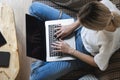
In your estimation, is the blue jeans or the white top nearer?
the white top

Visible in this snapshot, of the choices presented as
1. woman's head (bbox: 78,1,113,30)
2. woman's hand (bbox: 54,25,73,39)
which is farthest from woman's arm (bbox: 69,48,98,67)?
woman's head (bbox: 78,1,113,30)

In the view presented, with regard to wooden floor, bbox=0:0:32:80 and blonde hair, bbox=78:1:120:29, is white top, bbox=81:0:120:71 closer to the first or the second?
blonde hair, bbox=78:1:120:29

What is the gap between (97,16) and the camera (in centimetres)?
121

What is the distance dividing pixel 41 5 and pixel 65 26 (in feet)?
0.78

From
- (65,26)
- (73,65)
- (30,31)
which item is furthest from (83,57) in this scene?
(30,31)

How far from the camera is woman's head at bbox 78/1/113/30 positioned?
1202mm

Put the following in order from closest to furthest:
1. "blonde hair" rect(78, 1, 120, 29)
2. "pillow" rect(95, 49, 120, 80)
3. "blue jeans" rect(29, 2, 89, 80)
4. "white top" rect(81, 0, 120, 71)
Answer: "blonde hair" rect(78, 1, 120, 29) → "white top" rect(81, 0, 120, 71) → "pillow" rect(95, 49, 120, 80) → "blue jeans" rect(29, 2, 89, 80)

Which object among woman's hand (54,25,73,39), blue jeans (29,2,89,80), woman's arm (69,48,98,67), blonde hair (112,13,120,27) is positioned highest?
blonde hair (112,13,120,27)

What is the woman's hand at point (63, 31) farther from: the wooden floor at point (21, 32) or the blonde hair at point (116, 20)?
the wooden floor at point (21, 32)

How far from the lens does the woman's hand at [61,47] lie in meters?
1.51

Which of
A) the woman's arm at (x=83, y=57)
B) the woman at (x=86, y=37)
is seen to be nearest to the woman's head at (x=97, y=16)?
the woman at (x=86, y=37)

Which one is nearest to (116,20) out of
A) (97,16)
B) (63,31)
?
(97,16)

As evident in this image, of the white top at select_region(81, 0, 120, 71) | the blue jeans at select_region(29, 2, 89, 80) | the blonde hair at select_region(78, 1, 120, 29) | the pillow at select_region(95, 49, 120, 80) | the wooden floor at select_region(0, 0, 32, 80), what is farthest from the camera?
the wooden floor at select_region(0, 0, 32, 80)

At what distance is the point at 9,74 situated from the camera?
5.21 ft
